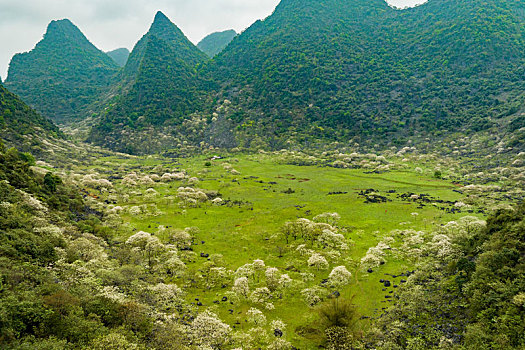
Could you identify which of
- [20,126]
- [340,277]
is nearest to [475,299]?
[340,277]

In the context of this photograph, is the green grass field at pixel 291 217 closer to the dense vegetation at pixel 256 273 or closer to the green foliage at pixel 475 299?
the dense vegetation at pixel 256 273

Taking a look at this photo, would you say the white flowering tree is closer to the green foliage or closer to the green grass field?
the green grass field

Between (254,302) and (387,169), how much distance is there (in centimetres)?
13230

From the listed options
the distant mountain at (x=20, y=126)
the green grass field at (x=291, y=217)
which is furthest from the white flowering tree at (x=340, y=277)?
the distant mountain at (x=20, y=126)

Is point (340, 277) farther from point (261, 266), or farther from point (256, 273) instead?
point (256, 273)

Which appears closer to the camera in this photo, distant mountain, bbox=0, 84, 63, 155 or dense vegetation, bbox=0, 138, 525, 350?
dense vegetation, bbox=0, 138, 525, 350

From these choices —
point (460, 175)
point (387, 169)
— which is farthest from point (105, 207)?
point (460, 175)

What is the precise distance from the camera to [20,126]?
149375 millimetres

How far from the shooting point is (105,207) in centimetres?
8988

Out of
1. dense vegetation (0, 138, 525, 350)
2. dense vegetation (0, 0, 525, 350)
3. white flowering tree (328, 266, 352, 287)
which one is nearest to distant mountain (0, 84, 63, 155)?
dense vegetation (0, 0, 525, 350)

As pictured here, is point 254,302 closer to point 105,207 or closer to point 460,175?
point 105,207

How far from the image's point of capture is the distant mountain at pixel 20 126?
448ft

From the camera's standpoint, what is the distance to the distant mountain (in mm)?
136500

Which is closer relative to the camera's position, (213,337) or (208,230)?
(213,337)
